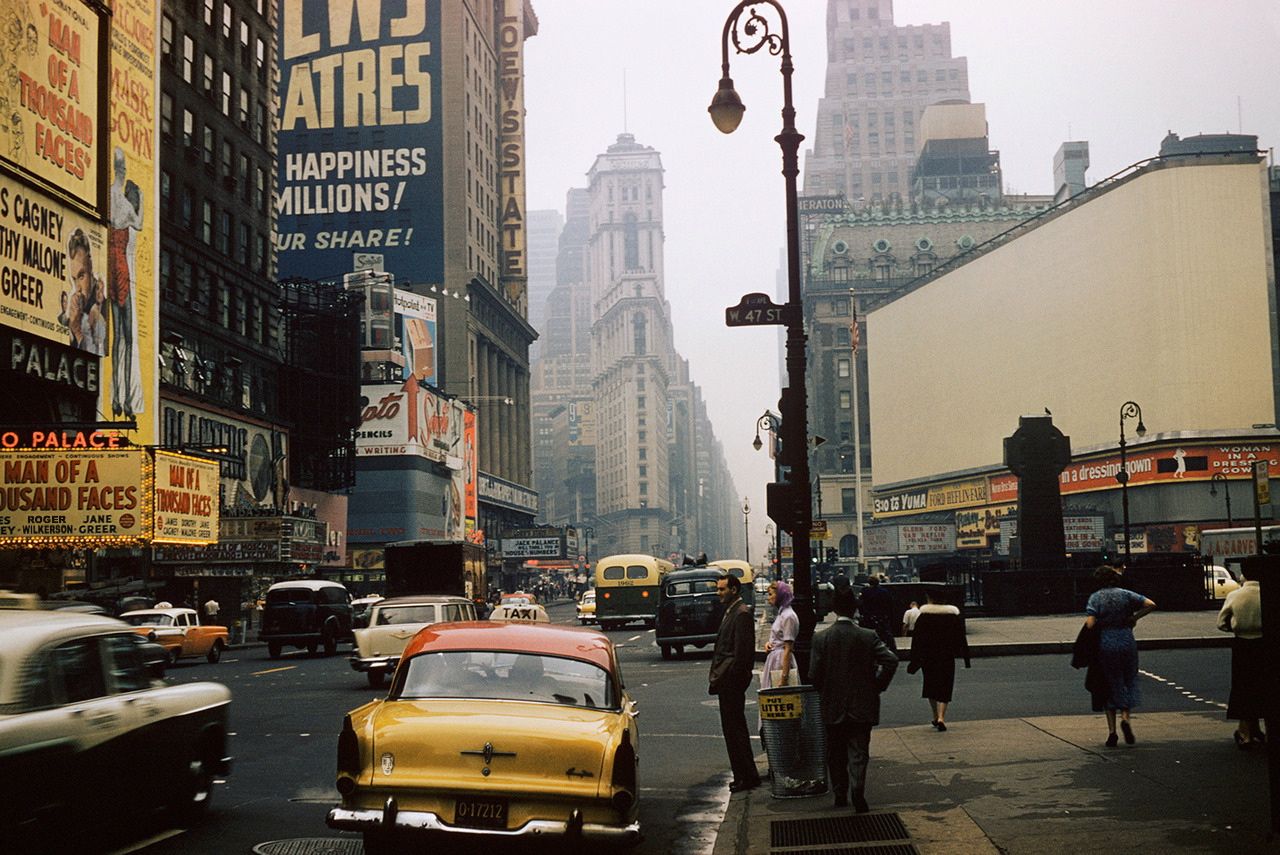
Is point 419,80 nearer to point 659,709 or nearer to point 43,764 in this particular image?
point 659,709

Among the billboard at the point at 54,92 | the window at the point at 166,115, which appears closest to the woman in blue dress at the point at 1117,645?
the billboard at the point at 54,92

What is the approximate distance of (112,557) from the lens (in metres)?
50.8

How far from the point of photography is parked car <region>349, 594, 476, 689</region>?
25672 millimetres

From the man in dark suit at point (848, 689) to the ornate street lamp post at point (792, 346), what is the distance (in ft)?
8.06

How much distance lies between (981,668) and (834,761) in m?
15.0

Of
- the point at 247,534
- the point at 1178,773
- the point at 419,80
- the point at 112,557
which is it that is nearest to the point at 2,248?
the point at 112,557

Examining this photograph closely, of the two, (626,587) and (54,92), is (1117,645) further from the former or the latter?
(626,587)

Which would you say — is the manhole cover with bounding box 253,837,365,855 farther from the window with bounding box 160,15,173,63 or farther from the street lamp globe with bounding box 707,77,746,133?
the window with bounding box 160,15,173,63

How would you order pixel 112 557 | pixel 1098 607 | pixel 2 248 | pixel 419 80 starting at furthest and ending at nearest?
pixel 419 80 < pixel 112 557 < pixel 2 248 < pixel 1098 607

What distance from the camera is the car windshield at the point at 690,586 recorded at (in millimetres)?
34875

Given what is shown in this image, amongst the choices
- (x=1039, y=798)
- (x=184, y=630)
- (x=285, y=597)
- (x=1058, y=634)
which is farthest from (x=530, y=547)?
(x=1039, y=798)

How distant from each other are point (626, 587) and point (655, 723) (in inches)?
1262

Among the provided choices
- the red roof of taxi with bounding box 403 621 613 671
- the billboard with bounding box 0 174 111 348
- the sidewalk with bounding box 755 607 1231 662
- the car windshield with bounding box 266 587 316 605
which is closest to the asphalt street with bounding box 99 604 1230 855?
the sidewalk with bounding box 755 607 1231 662

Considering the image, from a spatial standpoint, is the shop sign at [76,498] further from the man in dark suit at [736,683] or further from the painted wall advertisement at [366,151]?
the painted wall advertisement at [366,151]
